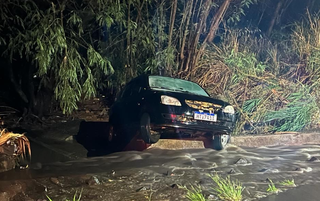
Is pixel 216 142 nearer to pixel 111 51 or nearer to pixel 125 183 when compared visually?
pixel 125 183

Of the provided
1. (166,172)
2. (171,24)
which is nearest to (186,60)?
(171,24)

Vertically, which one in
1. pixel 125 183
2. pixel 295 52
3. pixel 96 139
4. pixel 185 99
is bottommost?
pixel 96 139

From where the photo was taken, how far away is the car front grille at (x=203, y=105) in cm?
563

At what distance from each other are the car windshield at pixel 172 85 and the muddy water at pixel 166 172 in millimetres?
1277

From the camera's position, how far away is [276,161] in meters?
5.92

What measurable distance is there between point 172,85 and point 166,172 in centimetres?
217

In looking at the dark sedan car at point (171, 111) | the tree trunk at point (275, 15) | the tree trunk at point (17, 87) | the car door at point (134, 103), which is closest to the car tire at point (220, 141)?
the dark sedan car at point (171, 111)

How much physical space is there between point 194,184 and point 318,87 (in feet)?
20.5

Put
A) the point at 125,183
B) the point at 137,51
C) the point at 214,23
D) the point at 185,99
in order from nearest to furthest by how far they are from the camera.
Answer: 1. the point at 125,183
2. the point at 185,99
3. the point at 137,51
4. the point at 214,23

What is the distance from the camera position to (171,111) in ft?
17.9

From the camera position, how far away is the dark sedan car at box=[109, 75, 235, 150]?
216 inches

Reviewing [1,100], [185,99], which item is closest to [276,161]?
[185,99]

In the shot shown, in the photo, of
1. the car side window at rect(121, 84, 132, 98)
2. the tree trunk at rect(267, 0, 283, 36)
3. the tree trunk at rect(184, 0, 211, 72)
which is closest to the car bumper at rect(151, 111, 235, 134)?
the car side window at rect(121, 84, 132, 98)

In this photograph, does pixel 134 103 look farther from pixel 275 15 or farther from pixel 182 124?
pixel 275 15
